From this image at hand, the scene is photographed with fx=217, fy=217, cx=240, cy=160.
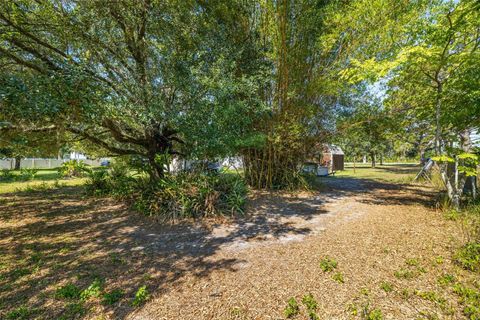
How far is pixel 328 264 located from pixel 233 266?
114 cm

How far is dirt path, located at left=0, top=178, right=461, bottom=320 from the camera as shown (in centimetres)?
195

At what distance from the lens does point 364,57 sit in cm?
517

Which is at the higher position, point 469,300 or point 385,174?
point 385,174

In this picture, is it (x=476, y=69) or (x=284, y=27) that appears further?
(x=284, y=27)

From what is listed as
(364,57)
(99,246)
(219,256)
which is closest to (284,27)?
(364,57)

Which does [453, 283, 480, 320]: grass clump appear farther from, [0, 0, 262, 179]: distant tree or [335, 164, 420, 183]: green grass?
[335, 164, 420, 183]: green grass

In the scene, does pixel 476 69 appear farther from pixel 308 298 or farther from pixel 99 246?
pixel 99 246

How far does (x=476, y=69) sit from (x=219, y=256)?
5318 mm

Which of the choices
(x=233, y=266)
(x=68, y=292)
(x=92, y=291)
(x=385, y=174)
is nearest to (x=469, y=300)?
(x=233, y=266)

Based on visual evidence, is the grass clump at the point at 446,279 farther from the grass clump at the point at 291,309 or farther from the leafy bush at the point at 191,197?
the leafy bush at the point at 191,197

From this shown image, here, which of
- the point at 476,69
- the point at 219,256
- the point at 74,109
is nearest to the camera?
the point at 219,256

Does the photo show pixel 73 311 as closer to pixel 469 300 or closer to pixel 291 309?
pixel 291 309

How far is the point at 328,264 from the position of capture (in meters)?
2.58

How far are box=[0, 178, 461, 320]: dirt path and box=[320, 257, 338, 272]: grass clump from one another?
7cm
